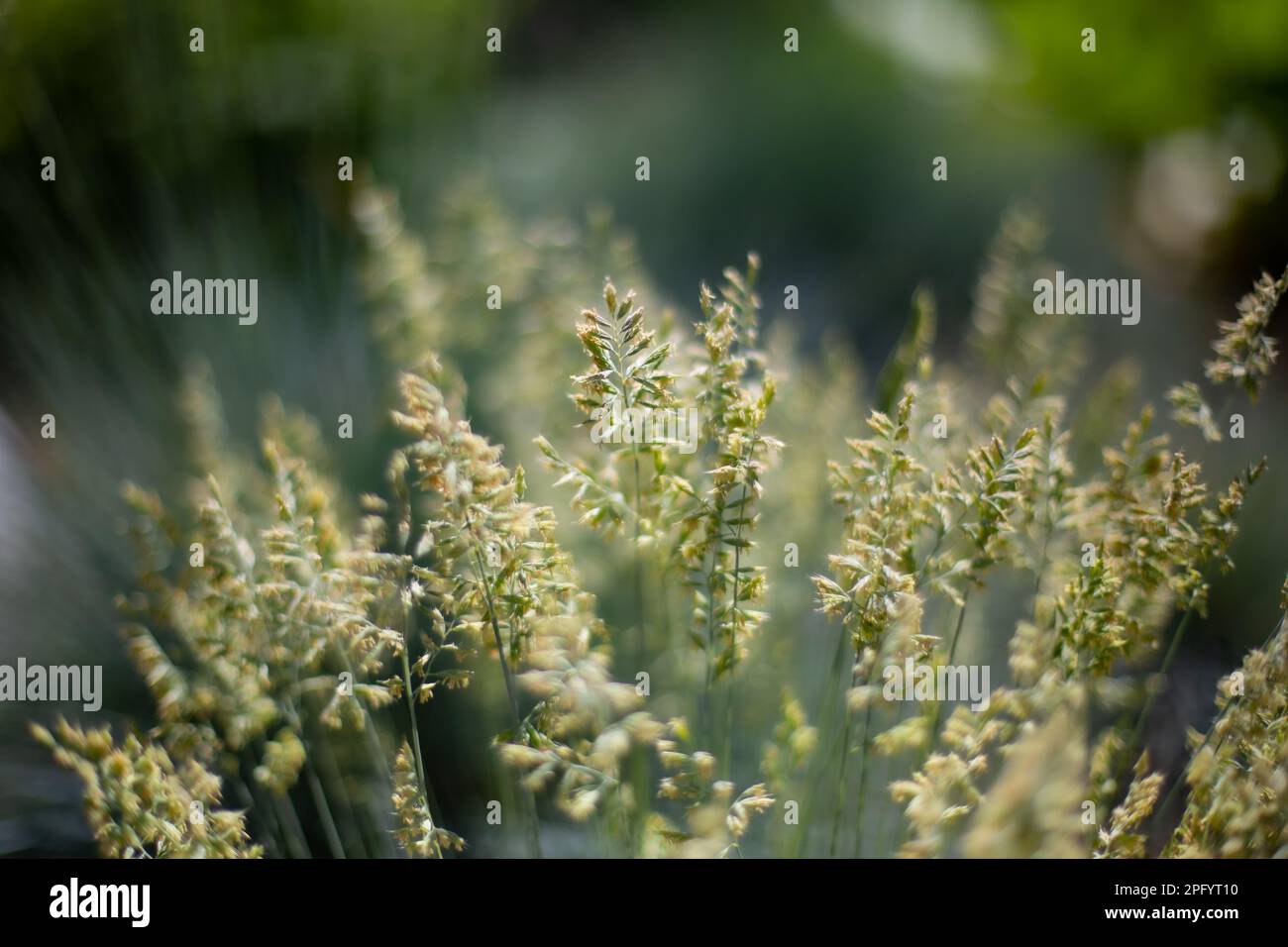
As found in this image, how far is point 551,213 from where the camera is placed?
166 cm

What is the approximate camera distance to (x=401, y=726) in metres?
1.03

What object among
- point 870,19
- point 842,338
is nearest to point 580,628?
point 842,338

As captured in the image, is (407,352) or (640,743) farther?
(407,352)

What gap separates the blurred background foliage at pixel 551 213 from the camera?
1091mm

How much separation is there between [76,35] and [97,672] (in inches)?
45.1

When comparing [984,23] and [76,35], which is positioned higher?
[984,23]

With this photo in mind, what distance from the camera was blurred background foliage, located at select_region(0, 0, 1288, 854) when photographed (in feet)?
3.58

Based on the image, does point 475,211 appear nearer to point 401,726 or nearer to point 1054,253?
point 401,726

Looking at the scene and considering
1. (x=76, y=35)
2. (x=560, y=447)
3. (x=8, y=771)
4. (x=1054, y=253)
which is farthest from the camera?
(x=1054, y=253)

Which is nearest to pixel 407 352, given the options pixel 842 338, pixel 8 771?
pixel 8 771

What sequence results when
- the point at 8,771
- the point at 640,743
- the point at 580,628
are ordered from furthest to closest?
the point at 8,771 → the point at 640,743 → the point at 580,628

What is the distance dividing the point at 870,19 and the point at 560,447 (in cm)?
211

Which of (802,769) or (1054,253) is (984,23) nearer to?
(1054,253)
